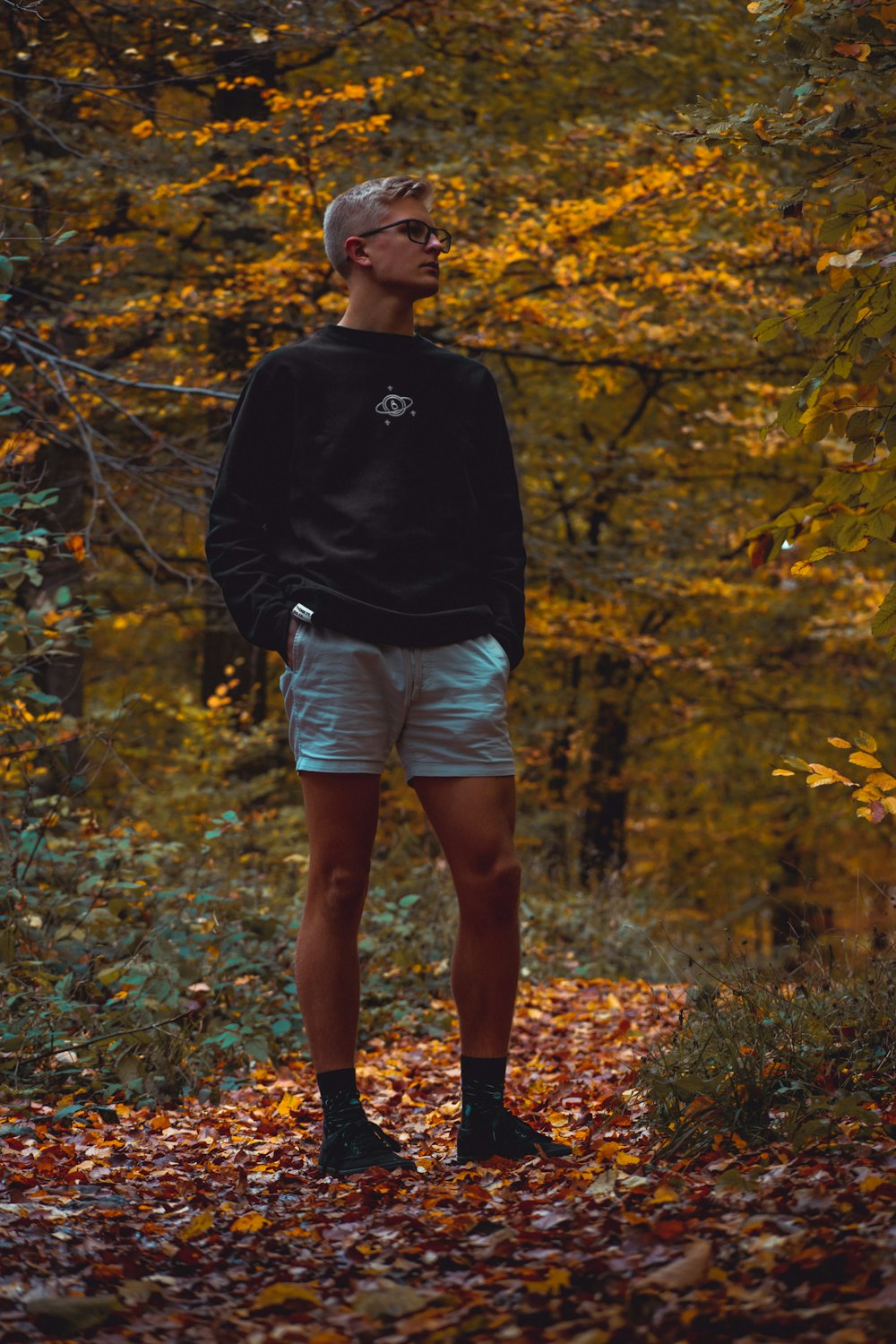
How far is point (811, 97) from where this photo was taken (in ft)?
10.3

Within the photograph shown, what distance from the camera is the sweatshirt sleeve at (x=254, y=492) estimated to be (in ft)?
11.1

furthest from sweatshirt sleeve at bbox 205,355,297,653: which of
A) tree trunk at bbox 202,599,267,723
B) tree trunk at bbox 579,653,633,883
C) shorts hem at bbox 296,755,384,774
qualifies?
tree trunk at bbox 579,653,633,883

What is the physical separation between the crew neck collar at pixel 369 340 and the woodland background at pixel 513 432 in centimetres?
81

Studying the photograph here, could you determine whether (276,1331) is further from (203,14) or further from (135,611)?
(135,611)

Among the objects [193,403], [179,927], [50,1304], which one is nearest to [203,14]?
[193,403]

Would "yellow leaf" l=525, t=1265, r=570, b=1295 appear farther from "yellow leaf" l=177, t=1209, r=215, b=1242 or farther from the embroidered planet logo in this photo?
the embroidered planet logo

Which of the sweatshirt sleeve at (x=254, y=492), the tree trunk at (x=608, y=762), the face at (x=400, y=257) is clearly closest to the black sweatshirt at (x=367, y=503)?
the sweatshirt sleeve at (x=254, y=492)

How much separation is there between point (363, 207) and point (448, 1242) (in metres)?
2.46

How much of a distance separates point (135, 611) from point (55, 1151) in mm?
8051

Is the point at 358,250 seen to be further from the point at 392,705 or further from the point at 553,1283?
the point at 553,1283

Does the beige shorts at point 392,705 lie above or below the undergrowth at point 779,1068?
above

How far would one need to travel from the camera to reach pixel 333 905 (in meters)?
3.35

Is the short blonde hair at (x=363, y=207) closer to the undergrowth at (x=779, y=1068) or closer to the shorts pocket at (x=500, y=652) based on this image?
the shorts pocket at (x=500, y=652)

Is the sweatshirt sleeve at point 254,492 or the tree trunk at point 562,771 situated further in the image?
the tree trunk at point 562,771
